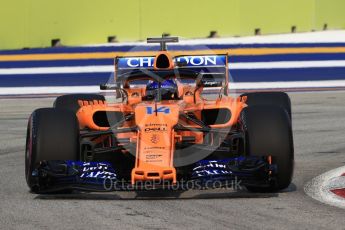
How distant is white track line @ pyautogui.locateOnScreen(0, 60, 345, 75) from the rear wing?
952cm

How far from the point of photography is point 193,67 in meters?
10.8

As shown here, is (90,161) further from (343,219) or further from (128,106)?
(343,219)

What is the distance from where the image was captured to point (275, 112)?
9.06m

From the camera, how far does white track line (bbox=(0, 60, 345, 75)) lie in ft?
66.2

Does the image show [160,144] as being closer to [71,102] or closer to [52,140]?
[52,140]

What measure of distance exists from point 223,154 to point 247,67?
11.5 m

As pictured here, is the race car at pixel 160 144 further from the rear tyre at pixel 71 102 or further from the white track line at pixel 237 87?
the white track line at pixel 237 87

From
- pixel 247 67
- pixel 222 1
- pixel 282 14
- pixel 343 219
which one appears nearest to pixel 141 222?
pixel 343 219

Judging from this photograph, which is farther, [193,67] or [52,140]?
[193,67]

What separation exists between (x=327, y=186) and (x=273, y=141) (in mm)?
806

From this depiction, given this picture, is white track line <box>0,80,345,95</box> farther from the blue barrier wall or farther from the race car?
the race car

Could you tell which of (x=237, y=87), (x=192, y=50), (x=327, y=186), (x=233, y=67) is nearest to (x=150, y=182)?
(x=327, y=186)

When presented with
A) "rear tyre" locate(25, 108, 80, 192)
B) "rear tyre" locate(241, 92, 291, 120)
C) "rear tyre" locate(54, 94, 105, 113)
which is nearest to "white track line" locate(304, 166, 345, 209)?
"rear tyre" locate(241, 92, 291, 120)

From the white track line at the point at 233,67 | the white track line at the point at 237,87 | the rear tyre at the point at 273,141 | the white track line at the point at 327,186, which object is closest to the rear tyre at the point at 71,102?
the rear tyre at the point at 273,141
